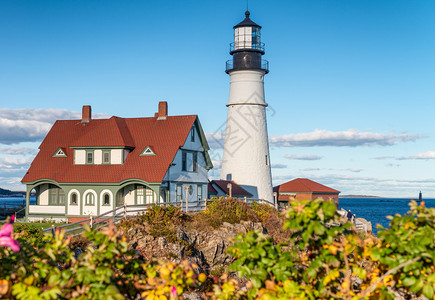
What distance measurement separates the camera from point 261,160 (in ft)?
129

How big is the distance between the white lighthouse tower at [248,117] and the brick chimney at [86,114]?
35.3 feet

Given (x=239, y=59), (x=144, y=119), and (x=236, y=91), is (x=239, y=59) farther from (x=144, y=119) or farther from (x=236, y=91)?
(x=144, y=119)

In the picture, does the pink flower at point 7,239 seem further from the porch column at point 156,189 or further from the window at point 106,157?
the window at point 106,157

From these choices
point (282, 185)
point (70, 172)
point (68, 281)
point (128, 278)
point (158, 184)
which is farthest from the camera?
point (282, 185)

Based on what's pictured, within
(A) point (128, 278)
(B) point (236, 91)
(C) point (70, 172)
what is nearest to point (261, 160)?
(B) point (236, 91)

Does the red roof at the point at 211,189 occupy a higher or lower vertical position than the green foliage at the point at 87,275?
higher

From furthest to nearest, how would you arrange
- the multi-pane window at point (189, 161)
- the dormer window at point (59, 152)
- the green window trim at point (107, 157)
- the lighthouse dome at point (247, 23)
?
1. the lighthouse dome at point (247, 23)
2. the dormer window at point (59, 152)
3. the multi-pane window at point (189, 161)
4. the green window trim at point (107, 157)

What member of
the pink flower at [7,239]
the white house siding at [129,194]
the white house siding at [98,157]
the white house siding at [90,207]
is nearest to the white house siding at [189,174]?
the white house siding at [129,194]

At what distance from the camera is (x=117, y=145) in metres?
31.2

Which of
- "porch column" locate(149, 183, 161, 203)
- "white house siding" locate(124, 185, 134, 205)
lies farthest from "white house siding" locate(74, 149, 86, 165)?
"porch column" locate(149, 183, 161, 203)

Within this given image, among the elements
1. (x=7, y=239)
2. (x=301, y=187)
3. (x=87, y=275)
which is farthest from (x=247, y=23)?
(x=7, y=239)

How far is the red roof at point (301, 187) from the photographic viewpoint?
5266cm

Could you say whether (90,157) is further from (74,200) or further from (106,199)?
(106,199)

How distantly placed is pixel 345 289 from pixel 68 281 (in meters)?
3.60
